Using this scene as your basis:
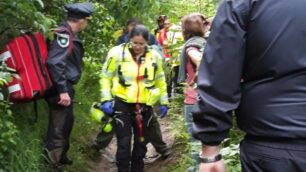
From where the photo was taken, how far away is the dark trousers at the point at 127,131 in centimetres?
594

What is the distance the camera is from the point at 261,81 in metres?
2.45

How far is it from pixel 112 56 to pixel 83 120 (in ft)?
7.43

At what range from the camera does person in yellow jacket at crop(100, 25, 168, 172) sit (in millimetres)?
5883

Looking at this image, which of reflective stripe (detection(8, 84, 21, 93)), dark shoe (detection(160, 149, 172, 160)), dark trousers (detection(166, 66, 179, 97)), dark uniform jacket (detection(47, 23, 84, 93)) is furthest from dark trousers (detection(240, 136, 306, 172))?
dark trousers (detection(166, 66, 179, 97))

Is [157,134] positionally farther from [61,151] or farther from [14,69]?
[14,69]

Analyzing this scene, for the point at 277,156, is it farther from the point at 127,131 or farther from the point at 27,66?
the point at 127,131

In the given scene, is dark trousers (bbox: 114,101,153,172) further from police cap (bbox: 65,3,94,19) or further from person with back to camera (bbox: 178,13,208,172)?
police cap (bbox: 65,3,94,19)

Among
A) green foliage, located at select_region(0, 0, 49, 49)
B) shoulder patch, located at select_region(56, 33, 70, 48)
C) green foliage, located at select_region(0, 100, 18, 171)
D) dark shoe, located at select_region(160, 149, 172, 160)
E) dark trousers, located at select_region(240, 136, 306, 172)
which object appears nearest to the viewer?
dark trousers, located at select_region(240, 136, 306, 172)

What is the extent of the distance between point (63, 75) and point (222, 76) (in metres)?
3.46

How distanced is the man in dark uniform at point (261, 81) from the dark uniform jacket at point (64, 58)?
3.31 meters

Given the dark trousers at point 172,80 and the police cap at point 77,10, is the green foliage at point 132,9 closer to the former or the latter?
the police cap at point 77,10

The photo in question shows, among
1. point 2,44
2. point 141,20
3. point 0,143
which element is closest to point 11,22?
point 2,44

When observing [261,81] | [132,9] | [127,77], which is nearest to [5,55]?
[127,77]

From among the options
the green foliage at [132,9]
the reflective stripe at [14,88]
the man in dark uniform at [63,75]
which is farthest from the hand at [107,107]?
the green foliage at [132,9]
